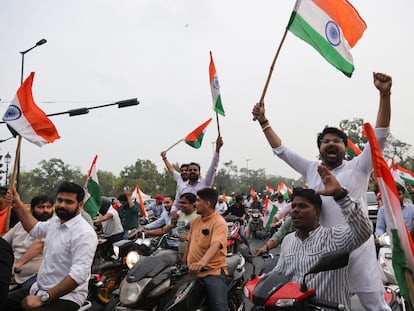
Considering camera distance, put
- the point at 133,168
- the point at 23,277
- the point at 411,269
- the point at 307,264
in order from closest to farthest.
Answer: the point at 411,269 < the point at 307,264 < the point at 23,277 < the point at 133,168

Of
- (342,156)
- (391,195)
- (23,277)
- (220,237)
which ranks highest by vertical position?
(342,156)

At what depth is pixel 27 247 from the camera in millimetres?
4688

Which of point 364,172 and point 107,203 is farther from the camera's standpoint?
point 107,203

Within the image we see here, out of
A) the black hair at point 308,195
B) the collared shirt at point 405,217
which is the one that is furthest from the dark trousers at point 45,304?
the collared shirt at point 405,217

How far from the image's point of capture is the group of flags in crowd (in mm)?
1890

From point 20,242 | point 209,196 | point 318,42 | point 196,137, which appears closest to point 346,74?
point 318,42

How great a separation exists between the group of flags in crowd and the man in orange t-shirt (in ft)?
5.52

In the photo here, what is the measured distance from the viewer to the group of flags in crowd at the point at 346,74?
1.89 m

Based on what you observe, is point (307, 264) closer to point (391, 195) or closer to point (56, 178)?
point (391, 195)

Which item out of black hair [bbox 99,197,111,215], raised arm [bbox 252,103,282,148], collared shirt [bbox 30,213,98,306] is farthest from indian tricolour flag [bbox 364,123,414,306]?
black hair [bbox 99,197,111,215]

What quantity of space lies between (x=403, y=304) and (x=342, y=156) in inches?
59.6

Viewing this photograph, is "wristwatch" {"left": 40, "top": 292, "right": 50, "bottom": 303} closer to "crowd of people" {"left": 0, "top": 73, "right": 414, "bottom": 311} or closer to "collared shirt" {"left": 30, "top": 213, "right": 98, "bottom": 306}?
"crowd of people" {"left": 0, "top": 73, "right": 414, "bottom": 311}

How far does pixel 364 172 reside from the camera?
10.4ft

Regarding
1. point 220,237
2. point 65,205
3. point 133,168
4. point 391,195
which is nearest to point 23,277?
point 65,205
